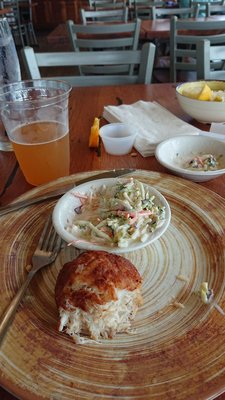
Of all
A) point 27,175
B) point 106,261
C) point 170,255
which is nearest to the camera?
point 106,261

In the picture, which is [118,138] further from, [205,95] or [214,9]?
[214,9]

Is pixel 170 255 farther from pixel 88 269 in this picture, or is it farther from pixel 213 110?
pixel 213 110

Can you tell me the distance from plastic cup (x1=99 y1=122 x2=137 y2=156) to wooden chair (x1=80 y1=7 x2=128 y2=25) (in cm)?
260

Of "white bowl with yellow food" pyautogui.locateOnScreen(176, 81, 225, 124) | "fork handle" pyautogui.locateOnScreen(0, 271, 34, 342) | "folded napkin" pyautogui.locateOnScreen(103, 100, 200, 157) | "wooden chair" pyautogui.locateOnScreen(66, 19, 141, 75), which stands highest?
"wooden chair" pyautogui.locateOnScreen(66, 19, 141, 75)

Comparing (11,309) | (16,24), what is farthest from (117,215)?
(16,24)

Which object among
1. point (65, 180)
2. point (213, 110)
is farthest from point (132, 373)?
point (213, 110)

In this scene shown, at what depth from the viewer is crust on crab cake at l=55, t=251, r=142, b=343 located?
19.3 inches

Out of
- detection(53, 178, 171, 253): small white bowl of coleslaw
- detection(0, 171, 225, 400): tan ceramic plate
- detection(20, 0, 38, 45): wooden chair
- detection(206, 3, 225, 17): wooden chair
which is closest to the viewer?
detection(0, 171, 225, 400): tan ceramic plate

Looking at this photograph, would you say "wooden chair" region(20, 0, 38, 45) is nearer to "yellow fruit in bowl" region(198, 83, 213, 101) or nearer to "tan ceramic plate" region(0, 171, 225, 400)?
"yellow fruit in bowl" region(198, 83, 213, 101)

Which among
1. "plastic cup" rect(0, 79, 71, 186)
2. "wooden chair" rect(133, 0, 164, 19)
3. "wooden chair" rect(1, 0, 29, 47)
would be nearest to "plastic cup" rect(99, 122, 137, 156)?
"plastic cup" rect(0, 79, 71, 186)

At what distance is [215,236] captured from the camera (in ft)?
2.16

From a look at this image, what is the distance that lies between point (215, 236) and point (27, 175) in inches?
19.3

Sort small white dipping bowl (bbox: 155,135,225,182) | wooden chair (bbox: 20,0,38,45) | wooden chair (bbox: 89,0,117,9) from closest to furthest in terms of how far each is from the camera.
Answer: small white dipping bowl (bbox: 155,135,225,182) < wooden chair (bbox: 89,0,117,9) < wooden chair (bbox: 20,0,38,45)

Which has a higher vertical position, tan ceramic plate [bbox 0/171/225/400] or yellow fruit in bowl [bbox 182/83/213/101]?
yellow fruit in bowl [bbox 182/83/213/101]
